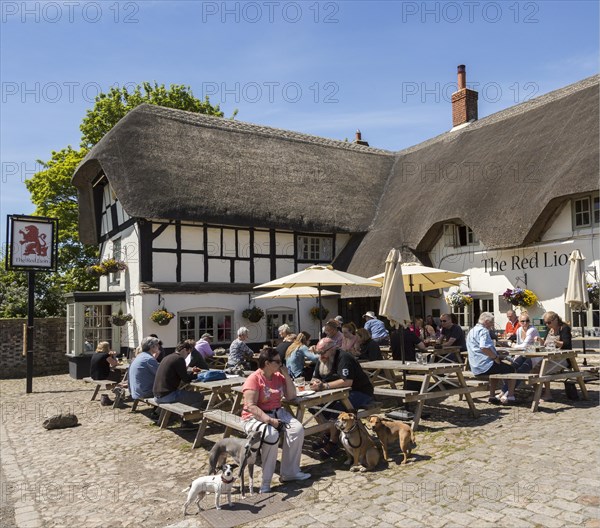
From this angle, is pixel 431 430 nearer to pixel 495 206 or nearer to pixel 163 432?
pixel 163 432

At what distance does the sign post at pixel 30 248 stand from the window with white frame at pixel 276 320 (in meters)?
6.75

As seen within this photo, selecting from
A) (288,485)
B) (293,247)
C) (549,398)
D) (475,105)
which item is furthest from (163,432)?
(475,105)

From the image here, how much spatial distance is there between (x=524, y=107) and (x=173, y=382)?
1571 cm

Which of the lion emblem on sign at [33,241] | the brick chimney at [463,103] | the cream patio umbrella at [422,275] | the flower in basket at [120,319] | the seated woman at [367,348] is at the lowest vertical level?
the seated woman at [367,348]

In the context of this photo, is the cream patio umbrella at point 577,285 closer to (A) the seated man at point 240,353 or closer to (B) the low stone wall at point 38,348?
(A) the seated man at point 240,353

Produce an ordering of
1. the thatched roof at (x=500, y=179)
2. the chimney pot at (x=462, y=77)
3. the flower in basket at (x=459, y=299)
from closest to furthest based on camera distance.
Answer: the thatched roof at (x=500, y=179) < the flower in basket at (x=459, y=299) < the chimney pot at (x=462, y=77)

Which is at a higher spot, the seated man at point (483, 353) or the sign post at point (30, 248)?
the sign post at point (30, 248)

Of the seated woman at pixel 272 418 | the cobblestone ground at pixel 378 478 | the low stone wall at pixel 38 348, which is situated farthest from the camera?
the low stone wall at pixel 38 348

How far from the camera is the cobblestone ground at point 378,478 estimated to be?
402 centimetres

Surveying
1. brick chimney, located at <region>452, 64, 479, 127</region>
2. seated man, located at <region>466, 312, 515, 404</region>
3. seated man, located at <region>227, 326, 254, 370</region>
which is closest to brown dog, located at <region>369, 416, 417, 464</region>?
seated man, located at <region>466, 312, 515, 404</region>

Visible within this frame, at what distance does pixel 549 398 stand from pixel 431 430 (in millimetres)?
2554

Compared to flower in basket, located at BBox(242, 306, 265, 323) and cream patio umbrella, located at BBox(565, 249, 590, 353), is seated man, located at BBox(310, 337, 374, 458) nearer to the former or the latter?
cream patio umbrella, located at BBox(565, 249, 590, 353)

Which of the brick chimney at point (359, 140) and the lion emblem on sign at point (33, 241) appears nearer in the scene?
the lion emblem on sign at point (33, 241)

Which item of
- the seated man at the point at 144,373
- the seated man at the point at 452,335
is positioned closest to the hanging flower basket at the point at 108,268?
the seated man at the point at 144,373
